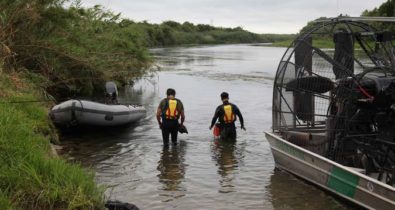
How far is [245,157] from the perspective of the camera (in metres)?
11.5

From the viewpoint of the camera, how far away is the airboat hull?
6.79 m

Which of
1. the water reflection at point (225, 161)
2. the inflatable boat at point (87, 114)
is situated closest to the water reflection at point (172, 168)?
the water reflection at point (225, 161)

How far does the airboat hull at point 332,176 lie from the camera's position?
6.79 m

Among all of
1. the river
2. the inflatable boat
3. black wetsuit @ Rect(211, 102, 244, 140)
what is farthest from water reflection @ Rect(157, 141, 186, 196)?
the inflatable boat

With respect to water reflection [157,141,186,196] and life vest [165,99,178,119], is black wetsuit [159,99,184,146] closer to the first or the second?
life vest [165,99,178,119]

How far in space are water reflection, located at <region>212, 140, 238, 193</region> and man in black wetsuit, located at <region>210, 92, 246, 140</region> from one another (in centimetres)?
22

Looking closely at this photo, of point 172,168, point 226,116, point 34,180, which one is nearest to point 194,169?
point 172,168

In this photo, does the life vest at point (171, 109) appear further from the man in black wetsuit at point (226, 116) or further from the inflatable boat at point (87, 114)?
the inflatable boat at point (87, 114)

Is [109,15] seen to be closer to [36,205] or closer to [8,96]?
[8,96]

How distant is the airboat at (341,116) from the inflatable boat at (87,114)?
526 centimetres

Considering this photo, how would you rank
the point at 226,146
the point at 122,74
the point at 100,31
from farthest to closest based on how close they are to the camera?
1. the point at 100,31
2. the point at 122,74
3. the point at 226,146

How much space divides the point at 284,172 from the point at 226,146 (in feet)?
9.09

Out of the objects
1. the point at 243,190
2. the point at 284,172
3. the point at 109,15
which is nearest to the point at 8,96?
the point at 243,190

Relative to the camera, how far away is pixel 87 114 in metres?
13.5
